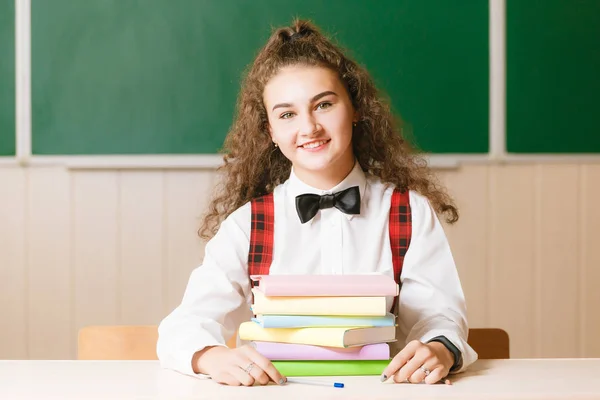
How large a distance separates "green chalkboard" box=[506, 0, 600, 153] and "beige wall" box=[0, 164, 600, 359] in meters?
0.12

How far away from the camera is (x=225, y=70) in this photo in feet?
9.78

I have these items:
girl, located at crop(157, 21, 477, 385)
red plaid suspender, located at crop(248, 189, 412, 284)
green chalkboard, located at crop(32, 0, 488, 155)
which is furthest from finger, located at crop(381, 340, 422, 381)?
green chalkboard, located at crop(32, 0, 488, 155)

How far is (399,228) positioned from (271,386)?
638 mm

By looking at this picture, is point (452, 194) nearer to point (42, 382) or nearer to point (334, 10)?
point (334, 10)

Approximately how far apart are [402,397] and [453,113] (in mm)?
1981

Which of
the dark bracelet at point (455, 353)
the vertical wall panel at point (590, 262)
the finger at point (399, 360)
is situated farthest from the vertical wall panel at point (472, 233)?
the finger at point (399, 360)

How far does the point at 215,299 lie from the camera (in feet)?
5.53

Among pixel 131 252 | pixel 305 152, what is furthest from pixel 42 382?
pixel 131 252

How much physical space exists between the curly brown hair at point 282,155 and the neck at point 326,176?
10 centimetres

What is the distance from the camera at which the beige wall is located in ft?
9.87

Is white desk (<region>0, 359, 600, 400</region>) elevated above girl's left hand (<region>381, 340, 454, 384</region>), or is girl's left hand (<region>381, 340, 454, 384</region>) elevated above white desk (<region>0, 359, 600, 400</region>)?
girl's left hand (<region>381, 340, 454, 384</region>)

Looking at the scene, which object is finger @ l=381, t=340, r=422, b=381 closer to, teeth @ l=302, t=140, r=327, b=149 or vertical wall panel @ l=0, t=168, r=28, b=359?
teeth @ l=302, t=140, r=327, b=149

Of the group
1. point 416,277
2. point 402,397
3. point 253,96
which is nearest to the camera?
point 402,397

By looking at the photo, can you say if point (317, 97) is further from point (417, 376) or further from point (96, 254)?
point (96, 254)
